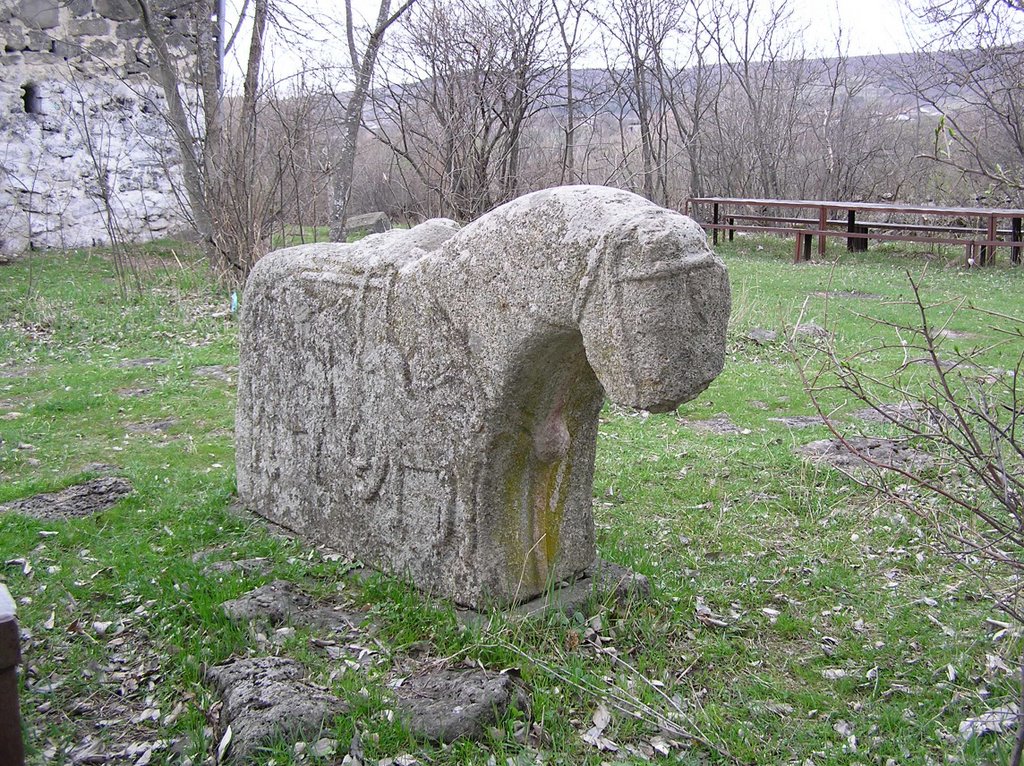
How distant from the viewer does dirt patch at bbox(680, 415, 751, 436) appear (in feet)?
19.3

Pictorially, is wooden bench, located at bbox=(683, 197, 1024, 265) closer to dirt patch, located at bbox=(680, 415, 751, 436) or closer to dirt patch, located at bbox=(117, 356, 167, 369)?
dirt patch, located at bbox=(680, 415, 751, 436)

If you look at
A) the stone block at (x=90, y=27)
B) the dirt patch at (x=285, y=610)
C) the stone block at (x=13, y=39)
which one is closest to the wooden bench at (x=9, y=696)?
the dirt patch at (x=285, y=610)

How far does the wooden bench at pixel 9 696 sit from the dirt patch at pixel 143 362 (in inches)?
223

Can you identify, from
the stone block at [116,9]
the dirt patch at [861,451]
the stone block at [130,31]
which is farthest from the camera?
the stone block at [130,31]

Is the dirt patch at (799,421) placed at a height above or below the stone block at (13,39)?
below

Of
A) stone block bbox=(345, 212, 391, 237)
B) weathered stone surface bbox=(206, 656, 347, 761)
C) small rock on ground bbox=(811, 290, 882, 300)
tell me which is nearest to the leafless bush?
weathered stone surface bbox=(206, 656, 347, 761)

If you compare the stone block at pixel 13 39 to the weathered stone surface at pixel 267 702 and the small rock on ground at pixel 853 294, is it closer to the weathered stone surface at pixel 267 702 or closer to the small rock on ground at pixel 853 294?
the small rock on ground at pixel 853 294

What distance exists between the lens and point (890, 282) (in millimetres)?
11500

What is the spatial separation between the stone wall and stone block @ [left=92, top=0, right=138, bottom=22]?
0.01m

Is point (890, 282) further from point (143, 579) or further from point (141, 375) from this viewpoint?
point (143, 579)

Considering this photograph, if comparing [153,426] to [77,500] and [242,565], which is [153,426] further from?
[242,565]

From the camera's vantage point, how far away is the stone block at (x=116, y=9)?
12000 millimetres

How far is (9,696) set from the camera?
2.11 m

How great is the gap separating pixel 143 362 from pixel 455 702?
5.71m
